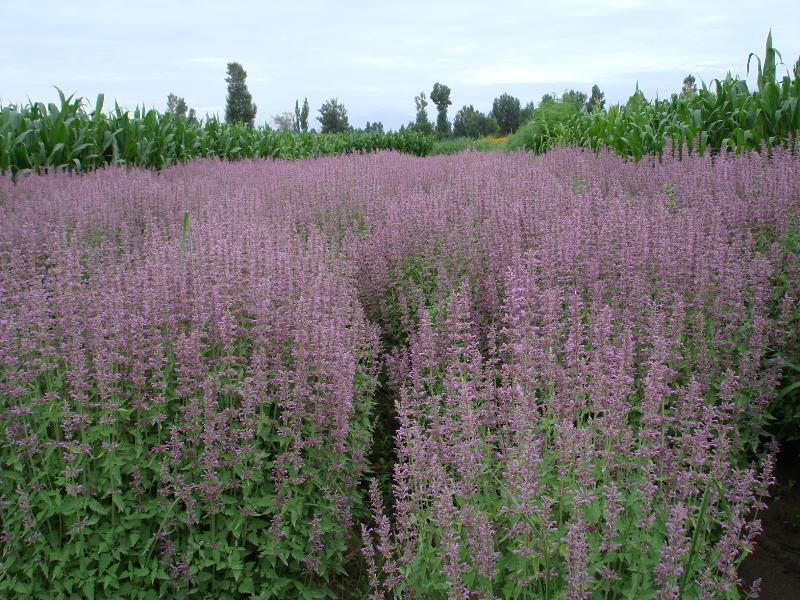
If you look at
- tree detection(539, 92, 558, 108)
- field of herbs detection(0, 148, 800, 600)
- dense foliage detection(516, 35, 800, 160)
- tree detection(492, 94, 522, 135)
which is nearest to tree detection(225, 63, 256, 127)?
tree detection(492, 94, 522, 135)

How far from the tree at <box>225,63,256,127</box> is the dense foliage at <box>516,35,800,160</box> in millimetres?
36985

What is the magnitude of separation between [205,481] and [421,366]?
1.48 metres

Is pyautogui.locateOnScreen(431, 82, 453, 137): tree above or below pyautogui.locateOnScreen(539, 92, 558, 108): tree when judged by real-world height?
above

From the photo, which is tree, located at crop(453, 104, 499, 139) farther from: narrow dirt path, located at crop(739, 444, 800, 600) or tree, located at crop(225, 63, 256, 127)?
narrow dirt path, located at crop(739, 444, 800, 600)

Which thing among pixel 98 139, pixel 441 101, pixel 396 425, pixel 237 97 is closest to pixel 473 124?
pixel 441 101

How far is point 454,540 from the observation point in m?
2.38

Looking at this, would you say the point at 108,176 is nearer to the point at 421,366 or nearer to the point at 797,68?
the point at 421,366

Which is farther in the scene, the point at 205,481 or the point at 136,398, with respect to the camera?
the point at 136,398

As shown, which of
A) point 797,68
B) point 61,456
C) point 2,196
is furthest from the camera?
point 797,68

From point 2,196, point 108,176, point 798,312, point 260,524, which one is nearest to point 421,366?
point 260,524

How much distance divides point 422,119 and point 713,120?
131ft

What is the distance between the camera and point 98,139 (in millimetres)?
13609

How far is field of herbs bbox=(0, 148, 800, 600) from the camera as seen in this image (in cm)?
263

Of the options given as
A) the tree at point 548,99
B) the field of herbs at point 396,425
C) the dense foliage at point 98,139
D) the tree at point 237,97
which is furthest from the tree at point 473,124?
the field of herbs at point 396,425
